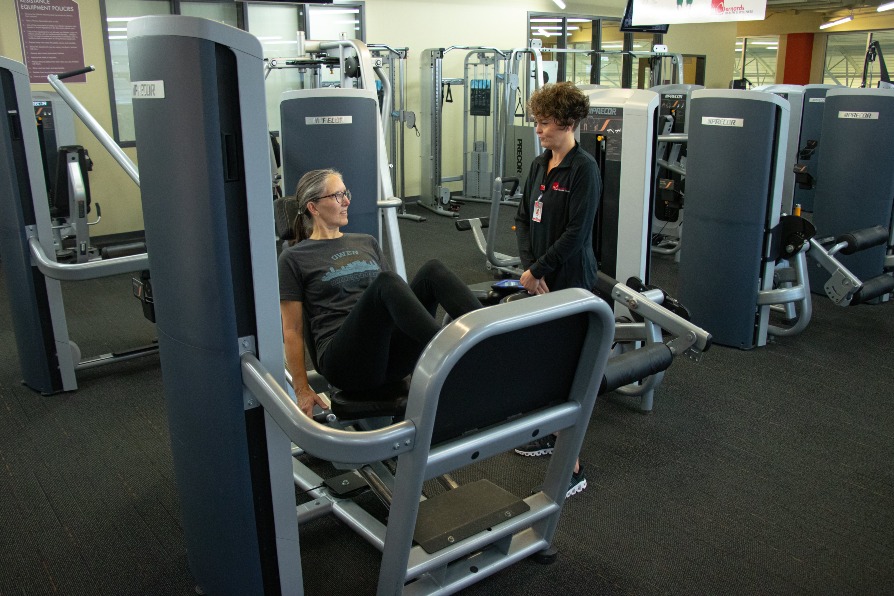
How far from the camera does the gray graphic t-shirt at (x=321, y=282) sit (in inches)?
91.8

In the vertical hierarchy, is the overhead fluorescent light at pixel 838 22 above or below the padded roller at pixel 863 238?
above

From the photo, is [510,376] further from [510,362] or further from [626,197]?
[626,197]

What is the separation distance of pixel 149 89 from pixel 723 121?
3091 mm

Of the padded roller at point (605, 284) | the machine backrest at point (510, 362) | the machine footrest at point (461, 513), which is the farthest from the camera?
the padded roller at point (605, 284)

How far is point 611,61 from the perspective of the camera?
37.5ft

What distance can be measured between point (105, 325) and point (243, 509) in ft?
10.4

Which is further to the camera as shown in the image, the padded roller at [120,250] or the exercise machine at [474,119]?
the exercise machine at [474,119]

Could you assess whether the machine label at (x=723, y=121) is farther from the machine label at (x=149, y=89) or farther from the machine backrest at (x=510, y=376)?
the machine label at (x=149, y=89)

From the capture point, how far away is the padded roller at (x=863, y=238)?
425 centimetres

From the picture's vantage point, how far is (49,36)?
612 cm

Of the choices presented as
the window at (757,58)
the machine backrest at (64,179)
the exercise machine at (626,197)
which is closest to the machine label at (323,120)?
the exercise machine at (626,197)

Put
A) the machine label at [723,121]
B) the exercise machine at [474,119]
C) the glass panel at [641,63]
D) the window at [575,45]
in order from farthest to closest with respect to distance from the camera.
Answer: the glass panel at [641,63], the window at [575,45], the exercise machine at [474,119], the machine label at [723,121]

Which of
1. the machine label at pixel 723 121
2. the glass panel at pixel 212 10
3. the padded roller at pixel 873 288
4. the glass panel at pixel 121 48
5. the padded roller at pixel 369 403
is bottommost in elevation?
the padded roller at pixel 873 288

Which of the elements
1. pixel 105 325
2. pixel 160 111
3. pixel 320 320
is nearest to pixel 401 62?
pixel 105 325
